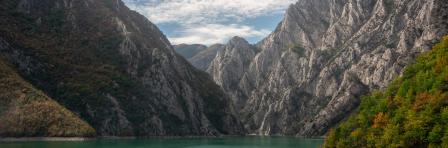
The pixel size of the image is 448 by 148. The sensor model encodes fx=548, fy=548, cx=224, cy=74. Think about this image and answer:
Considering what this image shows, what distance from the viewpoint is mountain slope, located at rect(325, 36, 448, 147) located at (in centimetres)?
6612

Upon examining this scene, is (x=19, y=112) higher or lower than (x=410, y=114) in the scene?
higher

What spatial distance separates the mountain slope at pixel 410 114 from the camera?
66.1m

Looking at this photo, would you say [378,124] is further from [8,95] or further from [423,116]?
[8,95]

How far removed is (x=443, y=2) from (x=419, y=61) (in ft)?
188

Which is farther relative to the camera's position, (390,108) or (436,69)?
(390,108)

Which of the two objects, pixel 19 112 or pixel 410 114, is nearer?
pixel 410 114

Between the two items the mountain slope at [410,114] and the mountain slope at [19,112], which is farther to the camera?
the mountain slope at [19,112]

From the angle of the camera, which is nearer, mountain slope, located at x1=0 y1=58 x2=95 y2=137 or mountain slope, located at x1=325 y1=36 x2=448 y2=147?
mountain slope, located at x1=325 y1=36 x2=448 y2=147

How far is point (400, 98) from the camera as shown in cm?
7956

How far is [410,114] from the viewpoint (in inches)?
2771

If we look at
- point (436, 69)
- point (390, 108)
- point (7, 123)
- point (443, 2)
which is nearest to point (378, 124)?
point (390, 108)

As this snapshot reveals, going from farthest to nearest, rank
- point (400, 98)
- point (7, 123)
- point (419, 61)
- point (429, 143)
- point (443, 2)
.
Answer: point (7, 123) < point (443, 2) < point (419, 61) < point (400, 98) < point (429, 143)

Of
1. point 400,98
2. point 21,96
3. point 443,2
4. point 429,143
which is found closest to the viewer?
point 429,143

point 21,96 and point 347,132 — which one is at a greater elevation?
point 21,96
